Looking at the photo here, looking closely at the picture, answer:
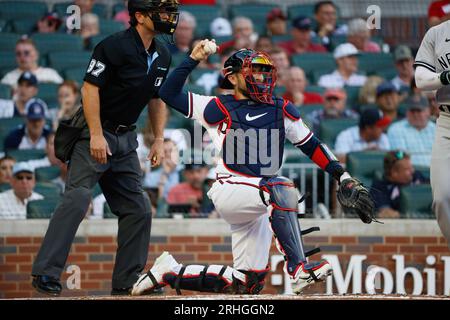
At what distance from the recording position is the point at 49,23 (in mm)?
11500

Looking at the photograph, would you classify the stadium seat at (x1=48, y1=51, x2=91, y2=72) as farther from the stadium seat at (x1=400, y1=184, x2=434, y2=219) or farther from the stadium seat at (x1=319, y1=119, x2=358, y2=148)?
the stadium seat at (x1=400, y1=184, x2=434, y2=219)

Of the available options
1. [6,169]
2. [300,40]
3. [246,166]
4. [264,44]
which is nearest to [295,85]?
[264,44]

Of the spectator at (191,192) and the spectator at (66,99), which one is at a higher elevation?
the spectator at (66,99)

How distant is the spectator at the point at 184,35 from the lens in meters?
11.2

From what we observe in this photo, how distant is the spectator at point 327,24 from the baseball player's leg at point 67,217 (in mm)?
5290

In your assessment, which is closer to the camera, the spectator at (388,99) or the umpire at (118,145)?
the umpire at (118,145)

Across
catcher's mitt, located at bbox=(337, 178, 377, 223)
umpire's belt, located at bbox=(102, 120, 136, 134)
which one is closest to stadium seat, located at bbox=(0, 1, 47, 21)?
umpire's belt, located at bbox=(102, 120, 136, 134)

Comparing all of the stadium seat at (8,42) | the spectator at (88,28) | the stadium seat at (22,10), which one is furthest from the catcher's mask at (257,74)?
the stadium seat at (22,10)

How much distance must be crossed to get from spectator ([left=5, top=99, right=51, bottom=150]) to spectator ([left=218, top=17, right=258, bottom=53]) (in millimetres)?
1943

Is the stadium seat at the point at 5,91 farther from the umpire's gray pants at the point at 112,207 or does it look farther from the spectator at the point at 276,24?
the umpire's gray pants at the point at 112,207

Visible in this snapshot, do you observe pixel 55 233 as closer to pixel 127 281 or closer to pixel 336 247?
pixel 127 281

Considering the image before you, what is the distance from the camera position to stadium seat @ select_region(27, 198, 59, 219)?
952 centimetres

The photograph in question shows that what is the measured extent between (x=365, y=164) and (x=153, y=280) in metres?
3.29

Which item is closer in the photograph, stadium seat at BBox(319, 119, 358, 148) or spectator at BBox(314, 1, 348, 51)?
stadium seat at BBox(319, 119, 358, 148)
